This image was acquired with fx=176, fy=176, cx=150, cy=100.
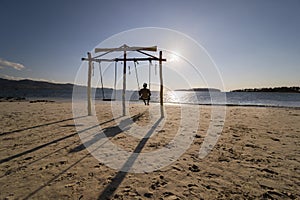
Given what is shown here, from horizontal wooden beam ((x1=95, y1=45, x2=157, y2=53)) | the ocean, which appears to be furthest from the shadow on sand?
the ocean

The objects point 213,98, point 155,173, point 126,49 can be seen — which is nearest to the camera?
point 155,173

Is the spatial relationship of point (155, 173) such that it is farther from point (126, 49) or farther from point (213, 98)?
point (213, 98)

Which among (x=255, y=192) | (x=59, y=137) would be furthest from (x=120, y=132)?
(x=255, y=192)

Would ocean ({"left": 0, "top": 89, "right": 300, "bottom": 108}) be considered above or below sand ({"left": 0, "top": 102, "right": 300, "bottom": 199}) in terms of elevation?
above

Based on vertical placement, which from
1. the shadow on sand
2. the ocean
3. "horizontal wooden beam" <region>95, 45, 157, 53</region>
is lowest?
the shadow on sand

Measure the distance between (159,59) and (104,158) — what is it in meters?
7.43

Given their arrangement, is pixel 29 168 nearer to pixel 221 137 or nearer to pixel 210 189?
pixel 210 189

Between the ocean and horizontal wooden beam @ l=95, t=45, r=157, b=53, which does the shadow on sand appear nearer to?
horizontal wooden beam @ l=95, t=45, r=157, b=53

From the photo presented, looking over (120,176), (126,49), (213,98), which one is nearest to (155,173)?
(120,176)

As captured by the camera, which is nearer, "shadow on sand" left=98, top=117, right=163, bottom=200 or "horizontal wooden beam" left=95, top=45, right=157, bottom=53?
"shadow on sand" left=98, top=117, right=163, bottom=200

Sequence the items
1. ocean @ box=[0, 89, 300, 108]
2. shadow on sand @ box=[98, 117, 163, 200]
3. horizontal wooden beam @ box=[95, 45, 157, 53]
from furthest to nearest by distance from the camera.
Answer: ocean @ box=[0, 89, 300, 108]
horizontal wooden beam @ box=[95, 45, 157, 53]
shadow on sand @ box=[98, 117, 163, 200]

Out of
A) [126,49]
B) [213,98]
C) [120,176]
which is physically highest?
[126,49]

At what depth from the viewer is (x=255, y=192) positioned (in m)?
2.84

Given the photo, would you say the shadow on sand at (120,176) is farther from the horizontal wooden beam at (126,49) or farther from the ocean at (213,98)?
the ocean at (213,98)
